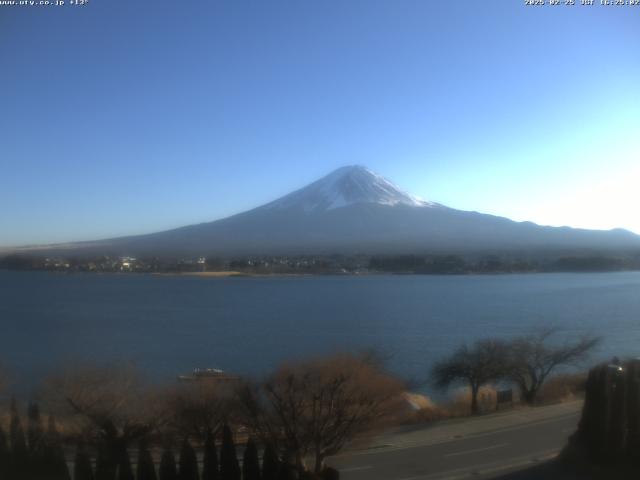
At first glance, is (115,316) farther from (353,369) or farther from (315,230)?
(315,230)

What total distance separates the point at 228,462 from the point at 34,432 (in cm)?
134

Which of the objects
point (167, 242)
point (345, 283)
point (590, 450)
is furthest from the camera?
point (167, 242)

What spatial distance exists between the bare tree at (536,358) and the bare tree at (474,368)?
165 mm

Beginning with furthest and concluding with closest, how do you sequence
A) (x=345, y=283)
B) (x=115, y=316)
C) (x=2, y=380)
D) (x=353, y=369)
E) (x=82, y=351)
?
(x=345, y=283) < (x=115, y=316) < (x=82, y=351) < (x=2, y=380) < (x=353, y=369)

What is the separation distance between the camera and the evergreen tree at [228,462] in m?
3.99

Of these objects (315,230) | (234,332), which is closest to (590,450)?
(234,332)

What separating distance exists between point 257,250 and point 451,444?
20392 mm

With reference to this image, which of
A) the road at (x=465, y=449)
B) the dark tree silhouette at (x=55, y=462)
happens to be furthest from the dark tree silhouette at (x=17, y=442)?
the road at (x=465, y=449)

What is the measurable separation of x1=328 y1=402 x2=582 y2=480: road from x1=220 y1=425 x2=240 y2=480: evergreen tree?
35.6 inches

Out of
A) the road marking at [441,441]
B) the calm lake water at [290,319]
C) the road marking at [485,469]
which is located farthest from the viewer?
the calm lake water at [290,319]

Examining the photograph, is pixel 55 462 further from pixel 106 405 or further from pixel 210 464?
pixel 106 405

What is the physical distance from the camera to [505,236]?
98.9 feet

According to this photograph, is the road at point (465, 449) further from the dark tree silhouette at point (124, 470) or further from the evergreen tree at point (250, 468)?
the dark tree silhouette at point (124, 470)

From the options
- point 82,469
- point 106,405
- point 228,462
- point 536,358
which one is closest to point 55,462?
point 82,469
